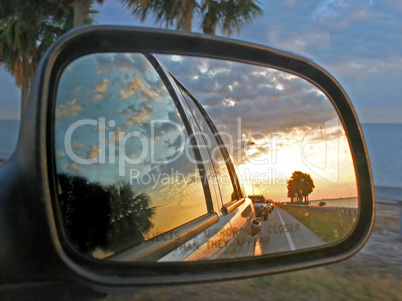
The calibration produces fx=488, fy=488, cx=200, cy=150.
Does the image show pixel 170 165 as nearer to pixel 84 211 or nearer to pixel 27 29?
pixel 84 211

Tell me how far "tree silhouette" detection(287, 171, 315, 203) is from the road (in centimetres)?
9

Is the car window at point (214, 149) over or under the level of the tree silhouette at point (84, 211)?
over

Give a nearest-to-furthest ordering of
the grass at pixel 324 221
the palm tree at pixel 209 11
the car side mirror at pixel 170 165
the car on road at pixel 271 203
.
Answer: the car side mirror at pixel 170 165 < the car on road at pixel 271 203 < the grass at pixel 324 221 < the palm tree at pixel 209 11

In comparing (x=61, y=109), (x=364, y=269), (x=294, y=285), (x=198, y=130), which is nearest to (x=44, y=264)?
(x=61, y=109)

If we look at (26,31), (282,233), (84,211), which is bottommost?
(282,233)

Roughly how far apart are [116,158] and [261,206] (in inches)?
23.1

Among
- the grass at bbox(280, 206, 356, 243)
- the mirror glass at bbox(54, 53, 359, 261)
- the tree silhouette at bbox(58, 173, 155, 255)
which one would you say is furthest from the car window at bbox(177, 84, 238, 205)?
the tree silhouette at bbox(58, 173, 155, 255)

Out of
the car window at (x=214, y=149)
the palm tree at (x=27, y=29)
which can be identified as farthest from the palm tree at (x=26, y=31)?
the car window at (x=214, y=149)

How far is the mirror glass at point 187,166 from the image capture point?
170cm

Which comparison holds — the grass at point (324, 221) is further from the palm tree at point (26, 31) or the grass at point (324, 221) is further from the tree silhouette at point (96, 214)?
the palm tree at point (26, 31)

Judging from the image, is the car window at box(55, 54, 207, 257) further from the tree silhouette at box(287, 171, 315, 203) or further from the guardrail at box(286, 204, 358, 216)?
the guardrail at box(286, 204, 358, 216)

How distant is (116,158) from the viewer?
1749 mm

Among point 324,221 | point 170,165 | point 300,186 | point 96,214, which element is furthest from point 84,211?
point 324,221

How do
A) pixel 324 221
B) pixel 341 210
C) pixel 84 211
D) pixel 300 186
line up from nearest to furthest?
pixel 84 211, pixel 300 186, pixel 324 221, pixel 341 210
